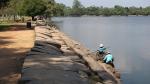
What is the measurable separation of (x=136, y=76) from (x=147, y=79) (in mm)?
1279

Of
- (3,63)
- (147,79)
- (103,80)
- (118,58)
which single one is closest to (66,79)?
(103,80)

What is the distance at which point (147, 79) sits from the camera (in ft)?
80.8

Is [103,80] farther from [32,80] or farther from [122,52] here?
[122,52]

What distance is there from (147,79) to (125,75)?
197cm

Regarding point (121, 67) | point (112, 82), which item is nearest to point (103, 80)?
point (112, 82)

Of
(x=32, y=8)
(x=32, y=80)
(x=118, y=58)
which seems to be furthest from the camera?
(x=32, y=8)

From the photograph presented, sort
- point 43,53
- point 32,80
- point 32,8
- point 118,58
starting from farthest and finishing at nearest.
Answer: point 32,8 < point 118,58 < point 43,53 < point 32,80

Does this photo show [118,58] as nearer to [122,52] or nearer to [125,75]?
[122,52]

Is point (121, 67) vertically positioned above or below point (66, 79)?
below

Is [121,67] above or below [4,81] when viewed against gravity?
below

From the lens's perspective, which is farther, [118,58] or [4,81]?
[118,58]

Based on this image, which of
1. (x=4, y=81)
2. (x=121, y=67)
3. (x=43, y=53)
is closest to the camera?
(x=4, y=81)

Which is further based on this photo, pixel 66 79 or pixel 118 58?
pixel 118 58

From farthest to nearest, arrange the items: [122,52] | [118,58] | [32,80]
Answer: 1. [122,52]
2. [118,58]
3. [32,80]
